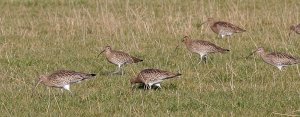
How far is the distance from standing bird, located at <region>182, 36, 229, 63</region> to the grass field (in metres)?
0.20

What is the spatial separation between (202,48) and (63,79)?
13.0 ft

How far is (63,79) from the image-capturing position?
11.9 meters

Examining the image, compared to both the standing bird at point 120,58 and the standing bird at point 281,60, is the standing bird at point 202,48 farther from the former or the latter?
the standing bird at point 120,58

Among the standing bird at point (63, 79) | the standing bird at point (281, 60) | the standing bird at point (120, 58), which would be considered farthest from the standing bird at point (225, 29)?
the standing bird at point (63, 79)

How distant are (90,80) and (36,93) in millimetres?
1313

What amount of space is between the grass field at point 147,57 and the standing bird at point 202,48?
0.66ft

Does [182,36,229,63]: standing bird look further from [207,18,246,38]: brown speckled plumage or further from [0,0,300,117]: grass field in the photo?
[207,18,246,38]: brown speckled plumage

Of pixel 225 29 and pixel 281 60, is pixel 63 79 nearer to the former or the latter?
pixel 281 60

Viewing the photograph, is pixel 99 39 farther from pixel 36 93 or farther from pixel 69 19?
pixel 36 93

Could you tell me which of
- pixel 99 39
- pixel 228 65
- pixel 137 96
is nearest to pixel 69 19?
pixel 99 39

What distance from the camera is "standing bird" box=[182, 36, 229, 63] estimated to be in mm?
15016

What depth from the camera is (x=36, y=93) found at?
12.0m

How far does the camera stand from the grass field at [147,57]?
11.0m

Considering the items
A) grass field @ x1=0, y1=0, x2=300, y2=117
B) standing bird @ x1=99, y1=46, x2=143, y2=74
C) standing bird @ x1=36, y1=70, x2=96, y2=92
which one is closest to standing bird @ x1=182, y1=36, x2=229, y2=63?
grass field @ x1=0, y1=0, x2=300, y2=117
